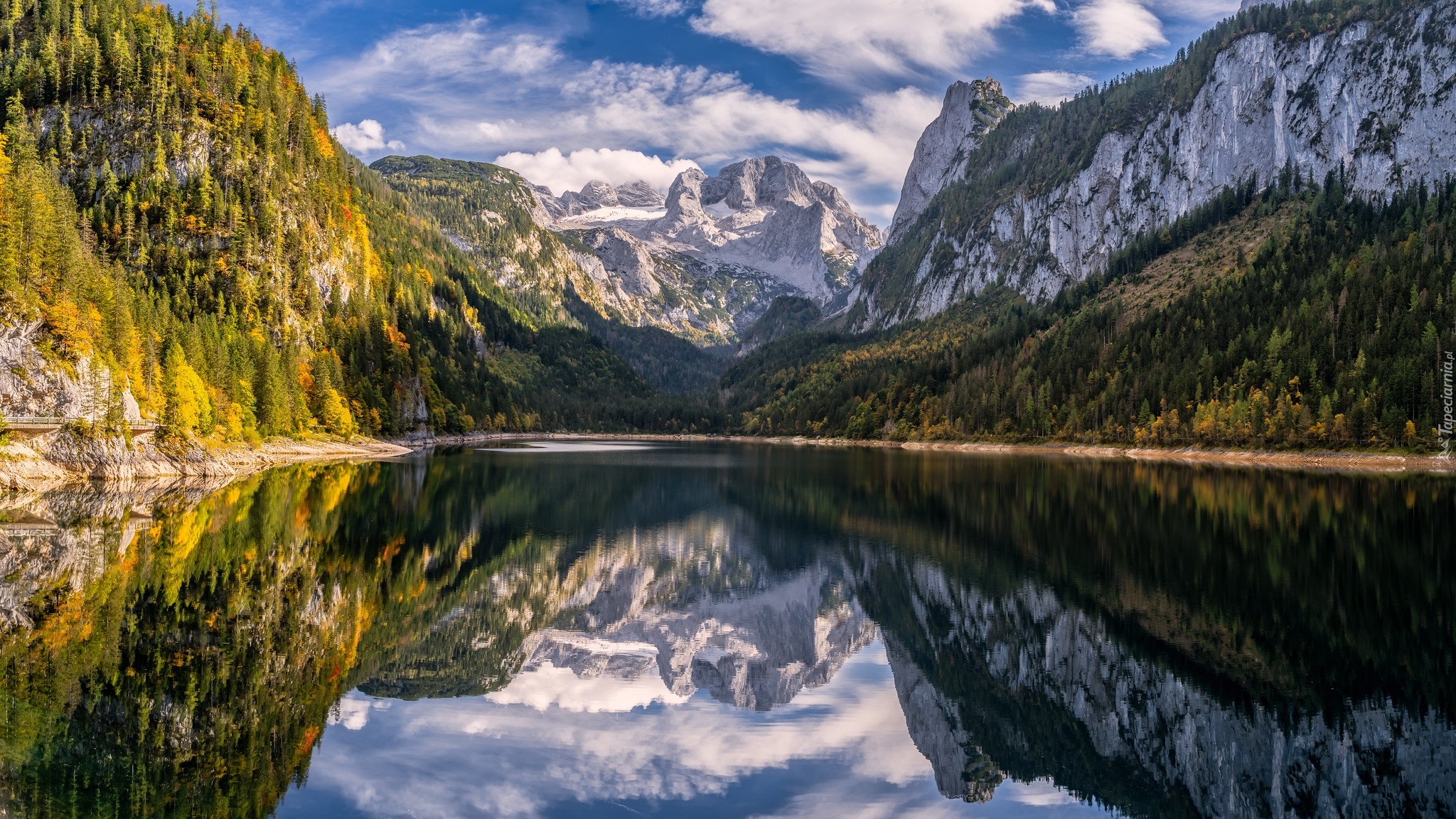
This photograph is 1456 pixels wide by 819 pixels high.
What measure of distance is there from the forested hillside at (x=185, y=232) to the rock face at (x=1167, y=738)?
59264 mm

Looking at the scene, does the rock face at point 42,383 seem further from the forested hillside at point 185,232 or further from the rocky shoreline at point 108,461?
the rocky shoreline at point 108,461

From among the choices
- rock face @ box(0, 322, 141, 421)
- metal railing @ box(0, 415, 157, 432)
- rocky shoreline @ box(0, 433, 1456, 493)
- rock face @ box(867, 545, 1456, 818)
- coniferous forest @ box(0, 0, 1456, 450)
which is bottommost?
rock face @ box(867, 545, 1456, 818)

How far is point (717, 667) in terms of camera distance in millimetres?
26344

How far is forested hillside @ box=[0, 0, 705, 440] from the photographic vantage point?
60.7 m

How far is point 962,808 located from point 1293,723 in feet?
25.0

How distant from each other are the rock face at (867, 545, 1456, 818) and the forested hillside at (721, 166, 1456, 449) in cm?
8876

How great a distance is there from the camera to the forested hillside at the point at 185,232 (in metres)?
60.7

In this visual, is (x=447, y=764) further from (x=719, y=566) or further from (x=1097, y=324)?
(x=1097, y=324)

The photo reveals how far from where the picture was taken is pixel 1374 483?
224 ft

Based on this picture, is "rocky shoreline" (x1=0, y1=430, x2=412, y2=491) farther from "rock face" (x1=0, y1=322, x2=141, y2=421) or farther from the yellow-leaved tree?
"rock face" (x1=0, y1=322, x2=141, y2=421)

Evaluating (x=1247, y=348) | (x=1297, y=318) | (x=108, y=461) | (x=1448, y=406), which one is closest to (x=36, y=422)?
(x=108, y=461)

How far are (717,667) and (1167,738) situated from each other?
42.0 ft

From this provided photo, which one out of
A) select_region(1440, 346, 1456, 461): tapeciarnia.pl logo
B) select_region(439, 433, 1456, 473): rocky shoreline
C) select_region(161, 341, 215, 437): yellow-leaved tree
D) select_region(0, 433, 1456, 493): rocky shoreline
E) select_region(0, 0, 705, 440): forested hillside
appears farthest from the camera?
select_region(1440, 346, 1456, 461): tapeciarnia.pl logo

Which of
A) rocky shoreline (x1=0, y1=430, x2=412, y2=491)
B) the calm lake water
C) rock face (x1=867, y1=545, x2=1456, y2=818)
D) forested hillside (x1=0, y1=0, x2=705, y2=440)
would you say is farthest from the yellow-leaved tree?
rock face (x1=867, y1=545, x2=1456, y2=818)
